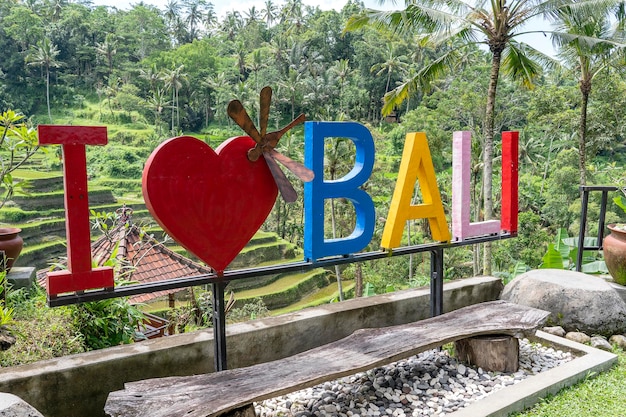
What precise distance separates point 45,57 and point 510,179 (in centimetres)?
4819

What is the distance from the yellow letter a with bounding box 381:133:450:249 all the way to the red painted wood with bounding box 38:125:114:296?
2168 millimetres

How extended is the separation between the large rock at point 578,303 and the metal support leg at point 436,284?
1000mm

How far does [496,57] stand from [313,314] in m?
9.53

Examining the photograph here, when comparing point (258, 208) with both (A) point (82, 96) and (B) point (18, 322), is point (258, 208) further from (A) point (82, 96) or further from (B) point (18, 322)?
(A) point (82, 96)

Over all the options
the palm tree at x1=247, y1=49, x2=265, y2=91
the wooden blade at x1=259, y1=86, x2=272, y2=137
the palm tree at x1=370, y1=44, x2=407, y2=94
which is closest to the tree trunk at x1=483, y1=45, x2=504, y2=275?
the wooden blade at x1=259, y1=86, x2=272, y2=137

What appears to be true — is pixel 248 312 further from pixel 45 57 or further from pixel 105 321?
pixel 45 57

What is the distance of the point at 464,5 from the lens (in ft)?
37.4

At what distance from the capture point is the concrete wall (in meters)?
3.04

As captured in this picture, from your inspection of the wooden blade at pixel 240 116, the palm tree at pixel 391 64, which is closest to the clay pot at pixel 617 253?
the wooden blade at pixel 240 116

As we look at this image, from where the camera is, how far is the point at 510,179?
4.70 metres

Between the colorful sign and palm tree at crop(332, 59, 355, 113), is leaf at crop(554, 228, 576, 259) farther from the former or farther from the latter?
palm tree at crop(332, 59, 355, 113)

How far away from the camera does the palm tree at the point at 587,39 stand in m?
10.4

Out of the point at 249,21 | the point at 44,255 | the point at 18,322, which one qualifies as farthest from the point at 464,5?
the point at 249,21

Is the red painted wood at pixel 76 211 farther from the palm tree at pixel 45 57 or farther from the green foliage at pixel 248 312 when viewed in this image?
the palm tree at pixel 45 57
